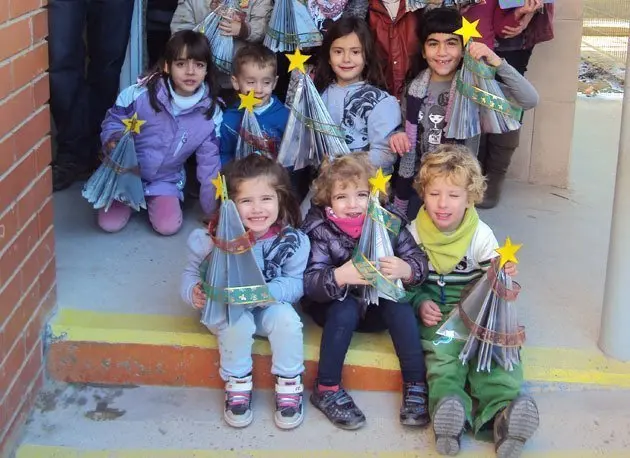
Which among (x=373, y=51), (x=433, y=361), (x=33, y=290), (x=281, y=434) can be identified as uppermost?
(x=373, y=51)

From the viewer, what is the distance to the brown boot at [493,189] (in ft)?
15.1

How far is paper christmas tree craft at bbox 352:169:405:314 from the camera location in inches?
118

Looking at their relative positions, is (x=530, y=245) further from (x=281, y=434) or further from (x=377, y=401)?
(x=281, y=434)

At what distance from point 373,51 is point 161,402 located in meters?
1.88

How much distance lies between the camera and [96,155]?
15.4 feet

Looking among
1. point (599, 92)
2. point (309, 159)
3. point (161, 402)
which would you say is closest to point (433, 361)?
point (161, 402)

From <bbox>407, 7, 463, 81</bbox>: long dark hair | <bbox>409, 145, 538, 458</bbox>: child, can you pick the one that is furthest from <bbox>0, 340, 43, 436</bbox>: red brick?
<bbox>407, 7, 463, 81</bbox>: long dark hair

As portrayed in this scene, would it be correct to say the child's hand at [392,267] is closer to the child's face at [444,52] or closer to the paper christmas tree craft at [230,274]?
the paper christmas tree craft at [230,274]

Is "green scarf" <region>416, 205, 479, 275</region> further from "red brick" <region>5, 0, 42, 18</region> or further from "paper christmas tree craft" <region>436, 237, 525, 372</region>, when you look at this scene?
"red brick" <region>5, 0, 42, 18</region>

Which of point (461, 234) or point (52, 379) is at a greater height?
point (461, 234)

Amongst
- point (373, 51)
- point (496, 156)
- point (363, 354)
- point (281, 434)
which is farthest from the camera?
point (496, 156)

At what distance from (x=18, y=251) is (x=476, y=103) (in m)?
1.94

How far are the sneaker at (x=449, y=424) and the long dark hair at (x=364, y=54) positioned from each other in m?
1.77

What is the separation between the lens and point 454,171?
3.15 m
